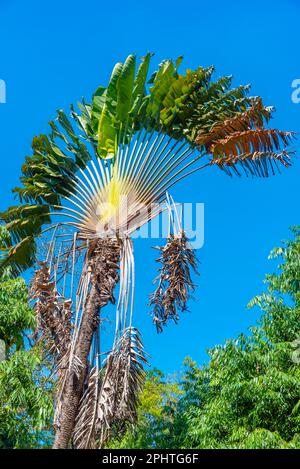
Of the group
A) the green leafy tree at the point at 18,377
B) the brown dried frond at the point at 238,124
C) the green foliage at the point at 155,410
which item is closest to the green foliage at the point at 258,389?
the green foliage at the point at 155,410

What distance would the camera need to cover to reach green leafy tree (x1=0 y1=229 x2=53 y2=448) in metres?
7.90

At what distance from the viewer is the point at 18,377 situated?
26.3ft

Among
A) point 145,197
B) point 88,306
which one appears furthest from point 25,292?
point 145,197

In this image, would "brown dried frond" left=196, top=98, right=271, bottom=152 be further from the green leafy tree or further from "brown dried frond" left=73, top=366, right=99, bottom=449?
"brown dried frond" left=73, top=366, right=99, bottom=449

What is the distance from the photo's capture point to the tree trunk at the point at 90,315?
331 inches

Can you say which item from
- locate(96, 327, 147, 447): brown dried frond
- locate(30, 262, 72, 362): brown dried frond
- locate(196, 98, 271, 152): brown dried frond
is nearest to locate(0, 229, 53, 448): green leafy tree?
locate(30, 262, 72, 362): brown dried frond

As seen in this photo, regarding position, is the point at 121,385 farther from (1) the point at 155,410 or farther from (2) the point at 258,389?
(1) the point at 155,410

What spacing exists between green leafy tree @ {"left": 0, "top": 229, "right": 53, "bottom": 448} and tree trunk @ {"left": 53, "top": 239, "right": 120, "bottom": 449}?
285mm

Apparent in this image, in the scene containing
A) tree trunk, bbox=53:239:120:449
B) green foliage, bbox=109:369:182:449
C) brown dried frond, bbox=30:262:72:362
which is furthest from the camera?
green foliage, bbox=109:369:182:449

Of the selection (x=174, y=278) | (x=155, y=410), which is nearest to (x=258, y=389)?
(x=174, y=278)

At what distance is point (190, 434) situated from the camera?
10500mm

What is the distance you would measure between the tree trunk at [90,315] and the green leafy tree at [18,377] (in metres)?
0.28

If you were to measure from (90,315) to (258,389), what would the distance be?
279 cm
